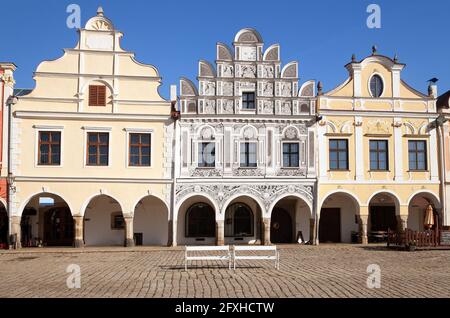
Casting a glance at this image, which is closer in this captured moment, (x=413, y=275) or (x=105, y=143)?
(x=413, y=275)

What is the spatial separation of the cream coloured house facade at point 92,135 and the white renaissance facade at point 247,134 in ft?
4.11

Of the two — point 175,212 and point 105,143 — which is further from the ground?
point 105,143

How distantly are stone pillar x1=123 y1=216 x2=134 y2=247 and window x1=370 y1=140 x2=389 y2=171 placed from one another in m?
12.6

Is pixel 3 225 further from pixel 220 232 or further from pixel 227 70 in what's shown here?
pixel 227 70

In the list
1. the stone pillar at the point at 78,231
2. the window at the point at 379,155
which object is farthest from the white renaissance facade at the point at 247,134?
the stone pillar at the point at 78,231

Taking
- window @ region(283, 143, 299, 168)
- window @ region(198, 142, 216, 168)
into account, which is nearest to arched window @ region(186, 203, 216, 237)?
window @ region(198, 142, 216, 168)

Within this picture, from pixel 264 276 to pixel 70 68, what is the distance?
1740cm

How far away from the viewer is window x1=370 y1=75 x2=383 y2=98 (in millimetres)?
30547

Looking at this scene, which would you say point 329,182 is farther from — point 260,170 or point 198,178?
point 198,178

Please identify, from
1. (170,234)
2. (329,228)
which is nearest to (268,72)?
(329,228)

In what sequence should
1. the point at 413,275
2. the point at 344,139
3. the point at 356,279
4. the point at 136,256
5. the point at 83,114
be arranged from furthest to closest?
the point at 344,139, the point at 83,114, the point at 136,256, the point at 413,275, the point at 356,279

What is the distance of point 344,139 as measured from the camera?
29.9 meters

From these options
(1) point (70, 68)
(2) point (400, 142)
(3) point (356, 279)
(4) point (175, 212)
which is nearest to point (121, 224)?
(4) point (175, 212)

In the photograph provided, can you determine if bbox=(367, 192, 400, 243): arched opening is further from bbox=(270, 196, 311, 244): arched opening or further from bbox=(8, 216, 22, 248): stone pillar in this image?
bbox=(8, 216, 22, 248): stone pillar
